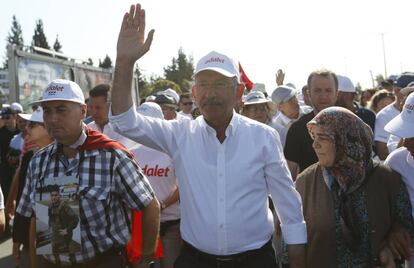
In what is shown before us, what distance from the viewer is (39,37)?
281 feet

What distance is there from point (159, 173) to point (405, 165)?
2143mm

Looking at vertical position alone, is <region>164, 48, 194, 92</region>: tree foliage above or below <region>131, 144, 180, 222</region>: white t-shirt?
above

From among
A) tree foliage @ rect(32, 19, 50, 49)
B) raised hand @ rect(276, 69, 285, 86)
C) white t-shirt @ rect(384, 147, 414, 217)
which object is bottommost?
white t-shirt @ rect(384, 147, 414, 217)

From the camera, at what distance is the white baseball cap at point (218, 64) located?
3.07 m

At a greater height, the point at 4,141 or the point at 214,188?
the point at 4,141

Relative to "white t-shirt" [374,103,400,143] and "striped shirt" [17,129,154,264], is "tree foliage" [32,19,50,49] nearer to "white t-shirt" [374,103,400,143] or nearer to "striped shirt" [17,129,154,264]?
"white t-shirt" [374,103,400,143]

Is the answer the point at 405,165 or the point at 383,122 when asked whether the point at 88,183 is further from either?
the point at 383,122

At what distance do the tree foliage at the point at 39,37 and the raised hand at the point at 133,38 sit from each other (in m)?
86.1

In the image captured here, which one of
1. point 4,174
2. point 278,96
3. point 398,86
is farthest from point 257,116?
point 4,174

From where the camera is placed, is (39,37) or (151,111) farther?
(39,37)

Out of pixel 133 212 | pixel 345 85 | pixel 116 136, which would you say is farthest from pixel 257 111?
pixel 133 212

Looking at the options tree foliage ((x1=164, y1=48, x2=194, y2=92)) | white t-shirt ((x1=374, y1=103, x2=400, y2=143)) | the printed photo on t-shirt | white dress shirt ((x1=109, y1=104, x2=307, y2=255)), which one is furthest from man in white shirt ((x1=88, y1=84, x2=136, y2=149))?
tree foliage ((x1=164, y1=48, x2=194, y2=92))

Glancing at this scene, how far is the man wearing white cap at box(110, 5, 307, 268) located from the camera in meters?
2.96

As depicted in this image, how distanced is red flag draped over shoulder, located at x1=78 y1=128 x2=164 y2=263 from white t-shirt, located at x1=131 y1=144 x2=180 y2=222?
3.61ft
